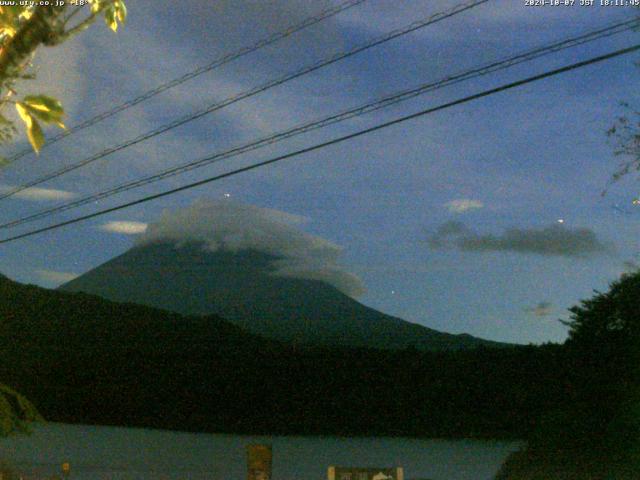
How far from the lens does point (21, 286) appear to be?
39.2 metres

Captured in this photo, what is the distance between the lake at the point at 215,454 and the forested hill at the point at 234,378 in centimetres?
68

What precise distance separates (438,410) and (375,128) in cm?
1490

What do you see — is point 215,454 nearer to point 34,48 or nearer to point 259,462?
point 259,462

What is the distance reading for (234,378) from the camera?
29.8 metres

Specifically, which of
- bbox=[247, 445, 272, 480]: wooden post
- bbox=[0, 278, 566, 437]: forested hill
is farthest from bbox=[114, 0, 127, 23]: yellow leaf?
bbox=[0, 278, 566, 437]: forested hill

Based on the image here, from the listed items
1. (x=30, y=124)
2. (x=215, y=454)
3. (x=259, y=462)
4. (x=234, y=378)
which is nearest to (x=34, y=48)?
(x=30, y=124)

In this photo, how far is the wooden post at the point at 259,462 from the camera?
718 centimetres

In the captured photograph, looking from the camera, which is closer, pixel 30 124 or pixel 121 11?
pixel 30 124

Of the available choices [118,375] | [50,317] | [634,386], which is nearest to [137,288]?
[50,317]

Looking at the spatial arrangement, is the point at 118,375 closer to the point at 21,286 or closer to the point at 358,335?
the point at 21,286

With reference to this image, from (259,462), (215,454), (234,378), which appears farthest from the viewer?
(234,378)

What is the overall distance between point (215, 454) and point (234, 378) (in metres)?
4.73

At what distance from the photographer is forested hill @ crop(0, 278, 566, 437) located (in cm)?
2212

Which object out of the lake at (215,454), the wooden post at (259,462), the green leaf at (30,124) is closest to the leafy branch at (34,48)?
the green leaf at (30,124)
